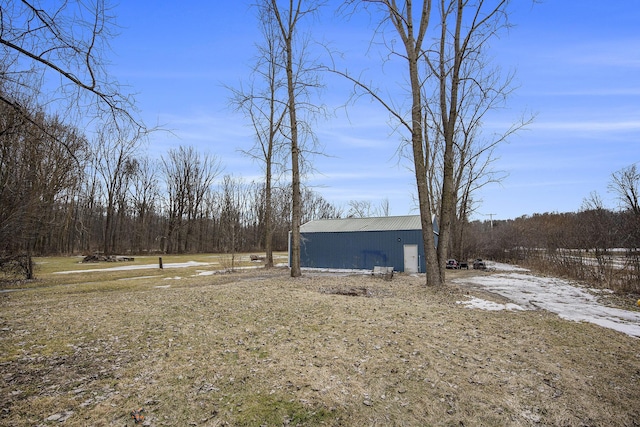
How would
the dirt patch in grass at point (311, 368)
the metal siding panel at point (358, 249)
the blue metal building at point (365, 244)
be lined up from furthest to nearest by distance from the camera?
the metal siding panel at point (358, 249) → the blue metal building at point (365, 244) → the dirt patch in grass at point (311, 368)

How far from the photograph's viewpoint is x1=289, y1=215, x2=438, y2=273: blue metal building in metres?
19.8

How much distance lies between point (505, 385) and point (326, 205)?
200 feet

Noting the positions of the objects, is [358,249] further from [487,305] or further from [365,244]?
[487,305]

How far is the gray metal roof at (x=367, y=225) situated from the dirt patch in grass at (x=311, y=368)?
1331 cm

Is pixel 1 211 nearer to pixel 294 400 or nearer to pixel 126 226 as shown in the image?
pixel 294 400

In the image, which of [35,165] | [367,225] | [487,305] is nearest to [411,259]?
[367,225]

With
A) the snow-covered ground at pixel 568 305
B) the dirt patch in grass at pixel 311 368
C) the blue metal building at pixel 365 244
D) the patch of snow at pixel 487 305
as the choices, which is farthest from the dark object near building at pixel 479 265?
the dirt patch in grass at pixel 311 368

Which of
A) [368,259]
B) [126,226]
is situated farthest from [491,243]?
[126,226]

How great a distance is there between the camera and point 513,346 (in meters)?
5.39

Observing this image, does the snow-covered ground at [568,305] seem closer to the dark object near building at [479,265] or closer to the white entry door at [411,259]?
the white entry door at [411,259]

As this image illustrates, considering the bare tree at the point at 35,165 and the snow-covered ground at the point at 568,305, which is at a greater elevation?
the bare tree at the point at 35,165

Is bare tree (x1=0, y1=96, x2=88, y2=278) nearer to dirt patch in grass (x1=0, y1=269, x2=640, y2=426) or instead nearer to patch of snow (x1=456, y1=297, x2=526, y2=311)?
dirt patch in grass (x1=0, y1=269, x2=640, y2=426)

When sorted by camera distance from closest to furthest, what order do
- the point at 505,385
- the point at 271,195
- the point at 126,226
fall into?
1. the point at 505,385
2. the point at 271,195
3. the point at 126,226

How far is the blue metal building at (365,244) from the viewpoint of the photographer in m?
19.8
